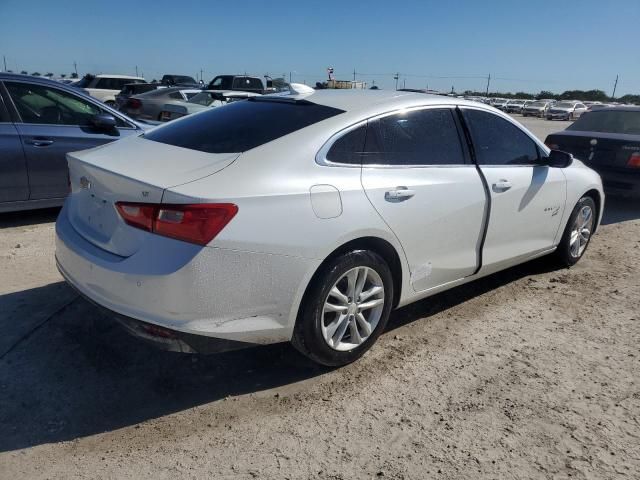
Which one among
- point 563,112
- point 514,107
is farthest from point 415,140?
point 514,107

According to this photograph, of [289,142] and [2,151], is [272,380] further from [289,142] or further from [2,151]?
[2,151]

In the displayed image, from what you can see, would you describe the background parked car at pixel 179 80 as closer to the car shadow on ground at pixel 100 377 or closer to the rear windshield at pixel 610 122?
the rear windshield at pixel 610 122

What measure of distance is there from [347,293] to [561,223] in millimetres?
2602

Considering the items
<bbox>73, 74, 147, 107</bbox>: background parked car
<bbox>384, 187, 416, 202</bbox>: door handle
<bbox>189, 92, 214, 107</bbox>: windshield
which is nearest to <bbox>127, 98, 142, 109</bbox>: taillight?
<bbox>189, 92, 214, 107</bbox>: windshield

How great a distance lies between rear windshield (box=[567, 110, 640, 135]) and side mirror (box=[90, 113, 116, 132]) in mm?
6825

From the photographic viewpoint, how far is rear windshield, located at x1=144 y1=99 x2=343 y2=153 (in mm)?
3012

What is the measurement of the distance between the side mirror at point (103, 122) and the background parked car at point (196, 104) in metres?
5.08

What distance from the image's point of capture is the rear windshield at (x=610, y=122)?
7965mm

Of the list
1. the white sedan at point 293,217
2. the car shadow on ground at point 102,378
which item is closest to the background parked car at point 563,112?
the white sedan at point 293,217

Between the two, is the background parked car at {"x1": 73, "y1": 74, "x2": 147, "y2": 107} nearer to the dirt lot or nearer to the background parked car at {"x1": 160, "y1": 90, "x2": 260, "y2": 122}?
the background parked car at {"x1": 160, "y1": 90, "x2": 260, "y2": 122}

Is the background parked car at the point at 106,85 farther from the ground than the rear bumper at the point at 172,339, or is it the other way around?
the background parked car at the point at 106,85

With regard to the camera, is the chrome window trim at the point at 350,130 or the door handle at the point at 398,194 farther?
the door handle at the point at 398,194

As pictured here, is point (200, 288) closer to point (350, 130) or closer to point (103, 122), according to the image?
point (350, 130)

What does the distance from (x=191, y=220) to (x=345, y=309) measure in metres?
Result: 1.08
